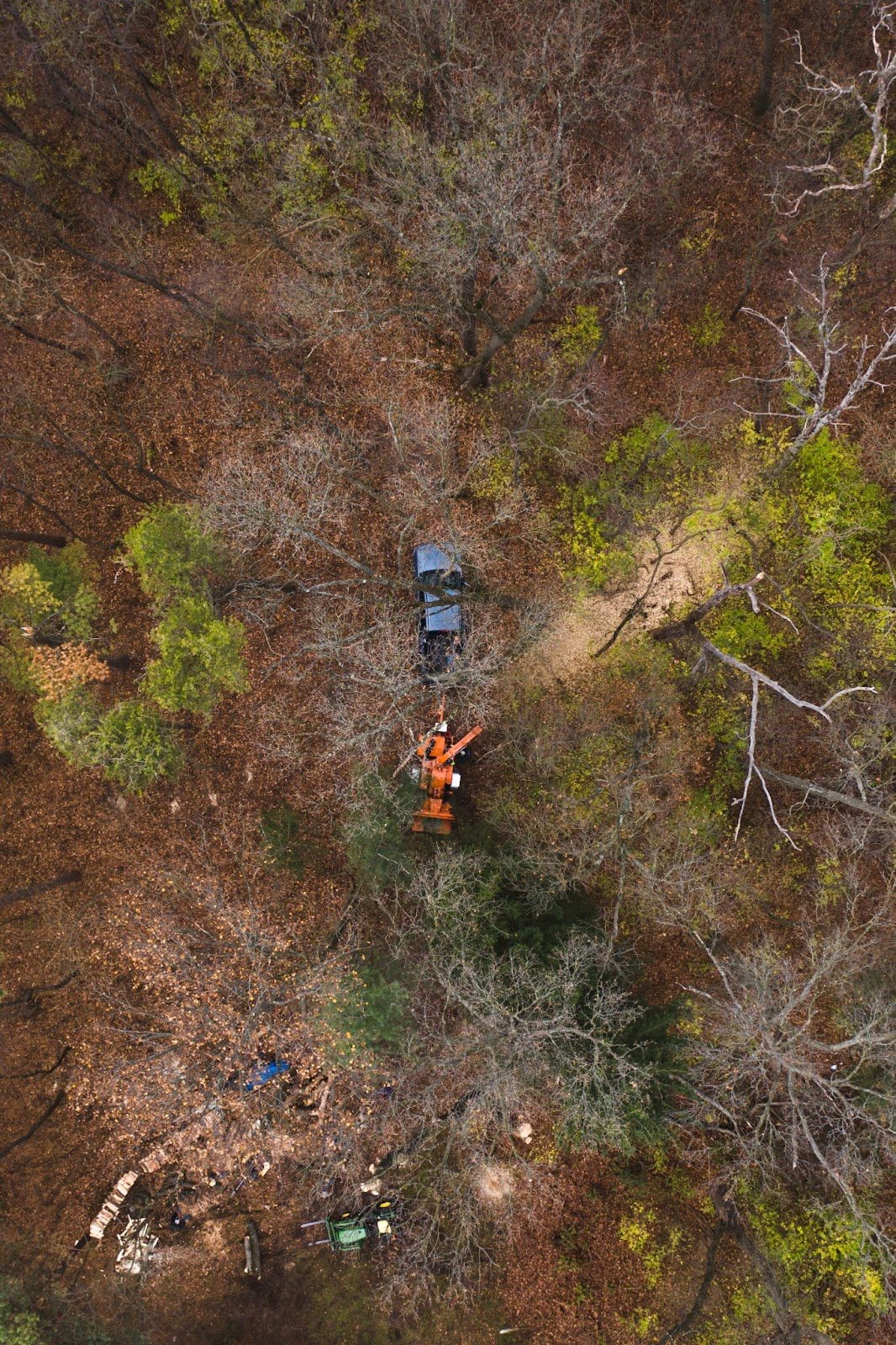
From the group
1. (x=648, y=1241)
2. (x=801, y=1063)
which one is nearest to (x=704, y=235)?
(x=801, y=1063)

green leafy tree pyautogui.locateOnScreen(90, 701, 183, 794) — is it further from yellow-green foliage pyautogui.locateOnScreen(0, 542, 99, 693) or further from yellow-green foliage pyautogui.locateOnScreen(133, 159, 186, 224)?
yellow-green foliage pyautogui.locateOnScreen(133, 159, 186, 224)

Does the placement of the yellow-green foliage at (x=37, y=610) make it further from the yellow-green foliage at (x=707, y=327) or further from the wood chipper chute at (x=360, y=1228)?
the yellow-green foliage at (x=707, y=327)

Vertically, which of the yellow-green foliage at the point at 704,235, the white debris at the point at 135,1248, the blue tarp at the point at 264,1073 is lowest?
the white debris at the point at 135,1248

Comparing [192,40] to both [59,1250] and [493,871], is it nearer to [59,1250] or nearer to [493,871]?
[493,871]

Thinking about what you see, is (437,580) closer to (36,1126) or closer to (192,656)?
(192,656)

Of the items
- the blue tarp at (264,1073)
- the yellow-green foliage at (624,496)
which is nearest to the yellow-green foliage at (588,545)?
the yellow-green foliage at (624,496)

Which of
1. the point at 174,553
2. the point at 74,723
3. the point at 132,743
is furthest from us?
the point at 174,553

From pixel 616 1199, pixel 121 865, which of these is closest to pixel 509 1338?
pixel 616 1199
